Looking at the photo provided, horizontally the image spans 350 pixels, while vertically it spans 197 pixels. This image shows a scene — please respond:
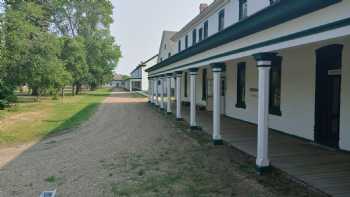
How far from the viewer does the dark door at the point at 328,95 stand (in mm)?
7973

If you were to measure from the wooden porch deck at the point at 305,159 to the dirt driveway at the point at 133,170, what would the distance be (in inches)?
18.4

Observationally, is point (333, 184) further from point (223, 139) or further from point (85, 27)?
point (85, 27)

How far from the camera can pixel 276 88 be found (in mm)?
10781

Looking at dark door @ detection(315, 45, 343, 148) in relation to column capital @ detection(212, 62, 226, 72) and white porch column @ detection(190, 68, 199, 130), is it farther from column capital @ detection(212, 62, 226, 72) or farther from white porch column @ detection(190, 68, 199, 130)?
white porch column @ detection(190, 68, 199, 130)

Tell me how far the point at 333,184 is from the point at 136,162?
4.48 meters

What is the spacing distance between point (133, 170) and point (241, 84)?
27.4ft

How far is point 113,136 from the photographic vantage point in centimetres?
1123

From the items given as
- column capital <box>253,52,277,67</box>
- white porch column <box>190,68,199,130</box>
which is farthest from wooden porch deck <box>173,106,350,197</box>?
column capital <box>253,52,277,67</box>

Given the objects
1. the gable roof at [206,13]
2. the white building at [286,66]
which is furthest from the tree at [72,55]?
the white building at [286,66]

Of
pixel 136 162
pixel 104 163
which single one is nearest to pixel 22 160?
pixel 104 163

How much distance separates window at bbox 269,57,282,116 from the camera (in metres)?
10.5

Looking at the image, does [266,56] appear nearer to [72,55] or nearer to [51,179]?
[51,179]

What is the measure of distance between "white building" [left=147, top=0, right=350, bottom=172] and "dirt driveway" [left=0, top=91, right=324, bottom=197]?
100 cm

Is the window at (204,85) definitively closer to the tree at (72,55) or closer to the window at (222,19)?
the window at (222,19)
